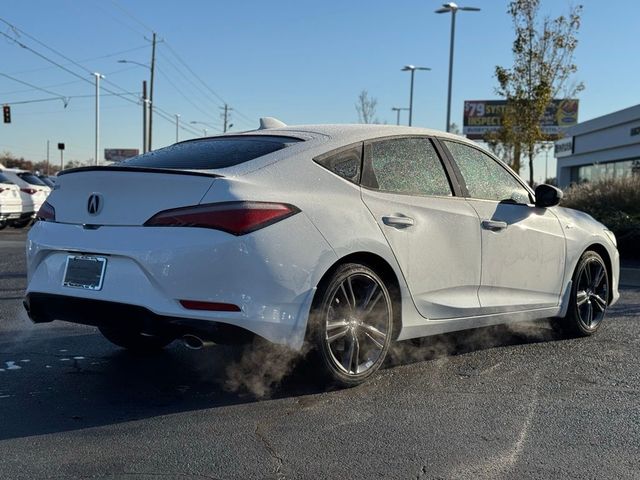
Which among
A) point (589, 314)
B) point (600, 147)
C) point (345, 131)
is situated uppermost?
point (600, 147)

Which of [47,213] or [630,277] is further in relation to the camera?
[630,277]

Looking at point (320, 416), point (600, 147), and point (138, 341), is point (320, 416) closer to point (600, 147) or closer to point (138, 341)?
point (138, 341)

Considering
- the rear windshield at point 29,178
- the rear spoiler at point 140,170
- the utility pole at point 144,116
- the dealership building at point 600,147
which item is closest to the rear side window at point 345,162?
the rear spoiler at point 140,170

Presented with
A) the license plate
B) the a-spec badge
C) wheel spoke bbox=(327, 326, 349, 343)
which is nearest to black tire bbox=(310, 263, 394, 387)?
wheel spoke bbox=(327, 326, 349, 343)

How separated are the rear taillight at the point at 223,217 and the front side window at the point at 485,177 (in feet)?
6.27

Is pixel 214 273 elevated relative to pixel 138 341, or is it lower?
elevated

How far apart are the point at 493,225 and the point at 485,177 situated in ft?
1.48

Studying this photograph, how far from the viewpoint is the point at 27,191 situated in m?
17.6

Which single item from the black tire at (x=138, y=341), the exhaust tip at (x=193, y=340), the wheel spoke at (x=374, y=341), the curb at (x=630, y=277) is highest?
the exhaust tip at (x=193, y=340)

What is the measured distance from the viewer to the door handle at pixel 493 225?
5.01 meters

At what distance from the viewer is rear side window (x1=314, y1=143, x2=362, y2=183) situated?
4.29 metres

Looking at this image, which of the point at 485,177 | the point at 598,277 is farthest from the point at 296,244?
the point at 598,277

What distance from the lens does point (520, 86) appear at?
20609 mm

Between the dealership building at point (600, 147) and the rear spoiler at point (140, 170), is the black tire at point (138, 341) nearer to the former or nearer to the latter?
the rear spoiler at point (140, 170)
